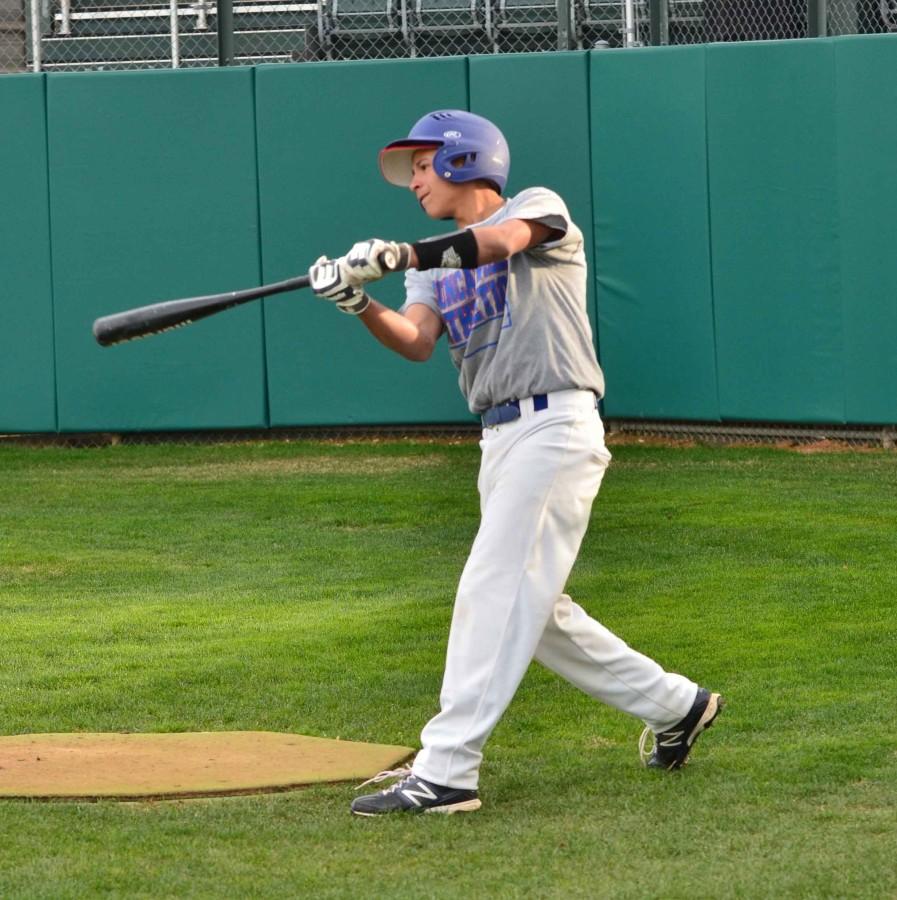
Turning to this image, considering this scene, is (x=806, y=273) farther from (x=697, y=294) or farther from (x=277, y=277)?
(x=277, y=277)

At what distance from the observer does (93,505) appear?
36.1 ft

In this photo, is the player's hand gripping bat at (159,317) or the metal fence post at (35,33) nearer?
the player's hand gripping bat at (159,317)

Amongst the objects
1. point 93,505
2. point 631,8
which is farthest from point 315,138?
point 93,505

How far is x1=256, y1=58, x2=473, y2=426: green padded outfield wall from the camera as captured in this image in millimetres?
13188

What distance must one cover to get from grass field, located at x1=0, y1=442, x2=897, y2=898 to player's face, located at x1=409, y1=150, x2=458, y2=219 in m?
1.57

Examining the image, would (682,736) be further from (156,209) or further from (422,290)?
(156,209)

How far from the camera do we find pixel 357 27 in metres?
14.3

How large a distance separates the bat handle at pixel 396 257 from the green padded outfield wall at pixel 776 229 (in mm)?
8280

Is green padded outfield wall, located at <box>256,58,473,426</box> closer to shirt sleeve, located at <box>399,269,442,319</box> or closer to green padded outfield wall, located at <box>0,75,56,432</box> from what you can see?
green padded outfield wall, located at <box>0,75,56,432</box>

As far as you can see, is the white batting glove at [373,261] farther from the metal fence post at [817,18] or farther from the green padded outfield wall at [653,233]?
the metal fence post at [817,18]

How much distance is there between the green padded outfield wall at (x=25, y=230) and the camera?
13.3 metres

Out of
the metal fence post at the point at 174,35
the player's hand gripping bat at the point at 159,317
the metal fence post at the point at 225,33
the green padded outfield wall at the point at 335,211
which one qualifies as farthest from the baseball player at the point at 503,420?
the metal fence post at the point at 174,35

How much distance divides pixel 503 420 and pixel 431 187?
0.67m

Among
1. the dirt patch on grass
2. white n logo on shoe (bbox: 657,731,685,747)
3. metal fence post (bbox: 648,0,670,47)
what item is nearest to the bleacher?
metal fence post (bbox: 648,0,670,47)
